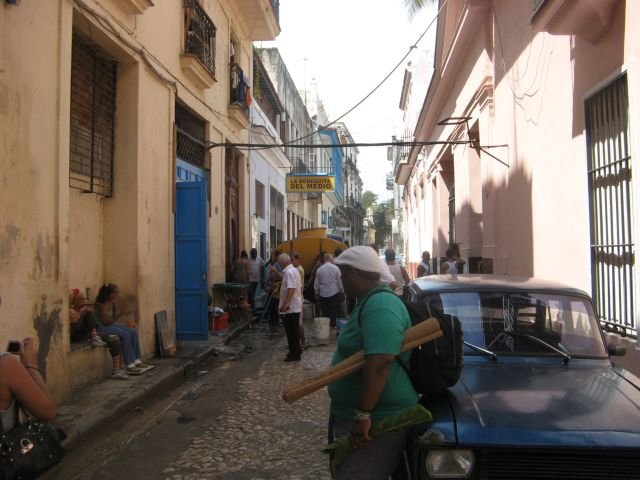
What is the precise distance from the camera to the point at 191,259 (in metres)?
9.87

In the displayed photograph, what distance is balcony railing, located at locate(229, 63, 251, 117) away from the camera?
44.9 feet

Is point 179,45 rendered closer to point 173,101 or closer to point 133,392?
point 173,101

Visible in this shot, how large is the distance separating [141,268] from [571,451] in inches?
263

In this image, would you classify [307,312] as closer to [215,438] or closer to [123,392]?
[123,392]

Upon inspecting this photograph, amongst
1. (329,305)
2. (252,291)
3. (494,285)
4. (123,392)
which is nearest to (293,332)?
(329,305)

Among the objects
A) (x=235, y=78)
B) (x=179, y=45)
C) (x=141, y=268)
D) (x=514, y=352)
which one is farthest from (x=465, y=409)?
(x=235, y=78)

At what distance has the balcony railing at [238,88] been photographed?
1368 centimetres

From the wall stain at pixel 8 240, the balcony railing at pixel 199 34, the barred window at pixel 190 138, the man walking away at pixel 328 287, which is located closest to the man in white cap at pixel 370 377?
the wall stain at pixel 8 240

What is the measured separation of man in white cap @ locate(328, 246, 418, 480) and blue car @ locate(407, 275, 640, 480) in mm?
254

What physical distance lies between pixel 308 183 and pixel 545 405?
Result: 64.2 feet

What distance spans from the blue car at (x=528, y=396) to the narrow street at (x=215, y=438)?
5.32ft

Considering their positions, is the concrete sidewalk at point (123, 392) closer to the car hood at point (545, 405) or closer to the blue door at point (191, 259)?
the blue door at point (191, 259)

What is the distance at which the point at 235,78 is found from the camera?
13828 millimetres

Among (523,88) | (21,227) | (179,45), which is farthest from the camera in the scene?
(179,45)
